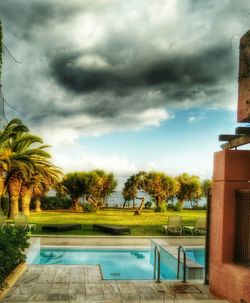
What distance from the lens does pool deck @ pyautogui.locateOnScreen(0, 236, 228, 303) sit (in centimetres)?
732

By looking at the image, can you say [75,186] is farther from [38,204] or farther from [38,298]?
[38,298]

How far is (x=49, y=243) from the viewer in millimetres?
16234

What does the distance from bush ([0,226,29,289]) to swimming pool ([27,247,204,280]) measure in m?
3.51

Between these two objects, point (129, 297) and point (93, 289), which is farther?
point (93, 289)

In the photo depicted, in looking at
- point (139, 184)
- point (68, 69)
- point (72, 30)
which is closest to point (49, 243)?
point (72, 30)

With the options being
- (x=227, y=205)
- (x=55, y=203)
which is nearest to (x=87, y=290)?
(x=227, y=205)

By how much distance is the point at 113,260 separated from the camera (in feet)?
48.3

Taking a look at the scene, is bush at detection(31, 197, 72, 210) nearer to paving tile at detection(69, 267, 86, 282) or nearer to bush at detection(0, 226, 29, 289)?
bush at detection(0, 226, 29, 289)

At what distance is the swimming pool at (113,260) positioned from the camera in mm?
12789

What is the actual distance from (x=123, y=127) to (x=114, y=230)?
1625cm

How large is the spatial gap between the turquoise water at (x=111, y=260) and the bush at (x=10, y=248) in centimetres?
369

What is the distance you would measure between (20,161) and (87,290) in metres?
17.7

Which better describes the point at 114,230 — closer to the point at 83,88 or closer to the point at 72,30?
the point at 72,30

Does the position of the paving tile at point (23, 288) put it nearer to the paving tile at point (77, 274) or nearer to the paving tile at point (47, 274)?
the paving tile at point (47, 274)
